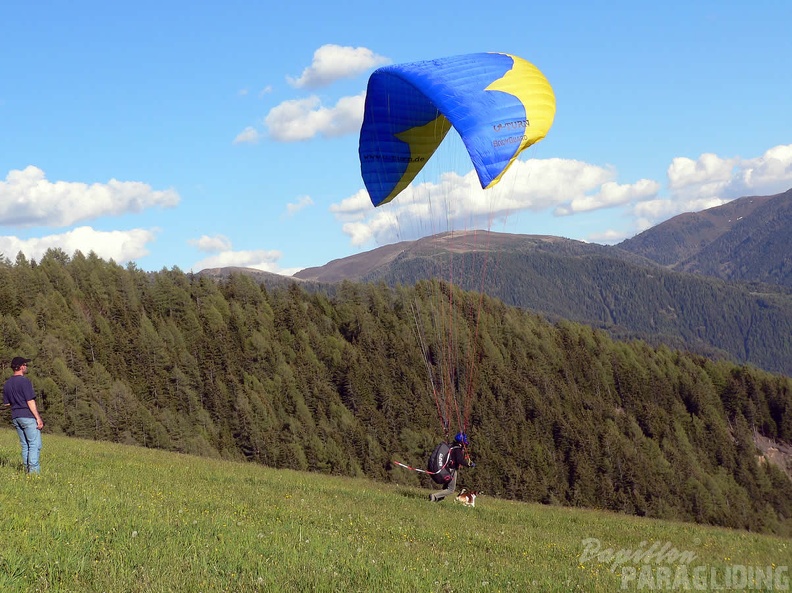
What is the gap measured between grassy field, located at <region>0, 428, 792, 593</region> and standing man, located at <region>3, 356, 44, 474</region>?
1.51 ft

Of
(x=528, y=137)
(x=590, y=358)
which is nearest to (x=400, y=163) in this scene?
(x=528, y=137)

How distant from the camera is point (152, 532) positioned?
9.38m

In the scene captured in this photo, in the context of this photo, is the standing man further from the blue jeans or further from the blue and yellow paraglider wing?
the blue and yellow paraglider wing

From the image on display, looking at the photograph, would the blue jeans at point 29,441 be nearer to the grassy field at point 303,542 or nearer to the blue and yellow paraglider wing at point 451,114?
the grassy field at point 303,542

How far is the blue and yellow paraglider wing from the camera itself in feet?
61.8

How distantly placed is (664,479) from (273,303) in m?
88.3

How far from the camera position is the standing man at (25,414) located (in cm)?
1364

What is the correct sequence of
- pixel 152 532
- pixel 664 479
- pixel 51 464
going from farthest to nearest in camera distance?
pixel 664 479
pixel 51 464
pixel 152 532

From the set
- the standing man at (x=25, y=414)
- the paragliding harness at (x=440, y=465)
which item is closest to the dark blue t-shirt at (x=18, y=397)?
the standing man at (x=25, y=414)

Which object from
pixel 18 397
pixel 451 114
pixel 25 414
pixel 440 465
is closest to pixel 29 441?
pixel 25 414

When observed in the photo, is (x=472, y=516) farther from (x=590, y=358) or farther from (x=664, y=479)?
(x=590, y=358)

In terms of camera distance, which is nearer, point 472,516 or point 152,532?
point 152,532

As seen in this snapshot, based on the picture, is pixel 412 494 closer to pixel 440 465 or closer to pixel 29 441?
pixel 440 465

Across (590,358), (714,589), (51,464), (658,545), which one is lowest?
(590,358)
